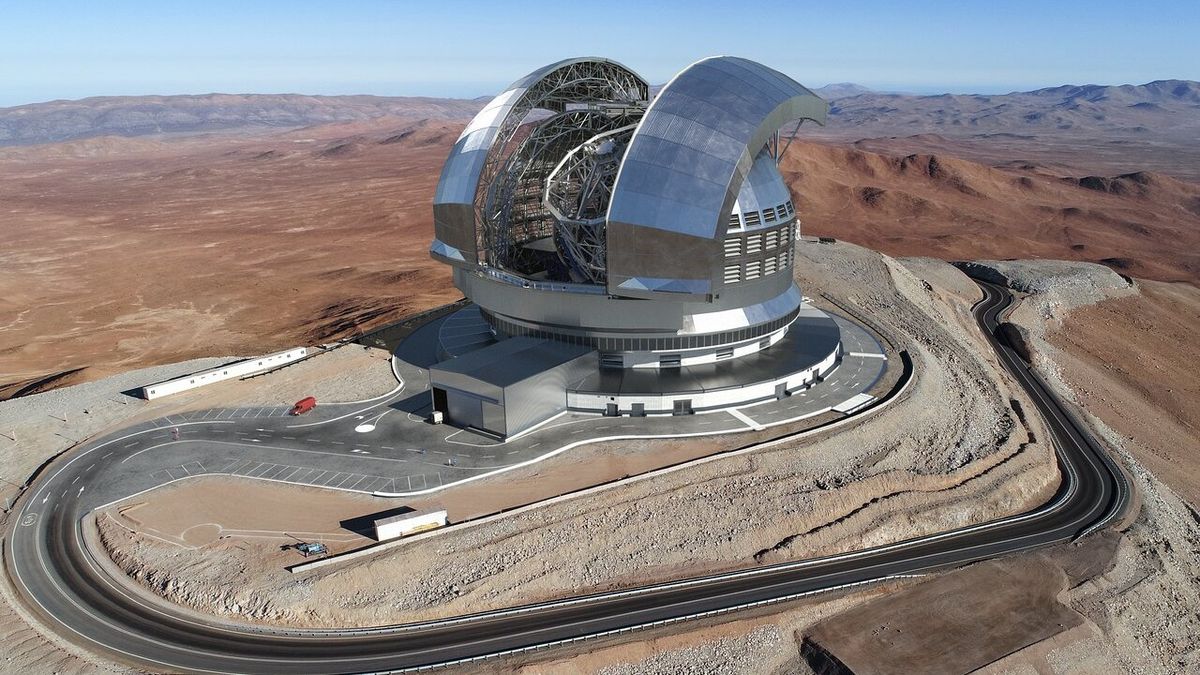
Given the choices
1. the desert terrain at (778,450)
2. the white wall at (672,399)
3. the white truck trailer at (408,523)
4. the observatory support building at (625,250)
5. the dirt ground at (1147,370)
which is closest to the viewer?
the desert terrain at (778,450)

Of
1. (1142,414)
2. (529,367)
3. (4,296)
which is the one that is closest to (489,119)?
(529,367)

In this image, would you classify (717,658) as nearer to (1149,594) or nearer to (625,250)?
(1149,594)

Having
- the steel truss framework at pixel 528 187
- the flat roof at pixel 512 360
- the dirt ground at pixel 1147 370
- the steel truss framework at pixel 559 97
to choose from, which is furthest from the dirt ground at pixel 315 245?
the flat roof at pixel 512 360

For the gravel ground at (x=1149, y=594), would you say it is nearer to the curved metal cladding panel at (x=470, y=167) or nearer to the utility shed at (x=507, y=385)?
the utility shed at (x=507, y=385)

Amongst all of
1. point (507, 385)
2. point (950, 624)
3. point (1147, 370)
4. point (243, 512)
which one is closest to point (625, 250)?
point (507, 385)

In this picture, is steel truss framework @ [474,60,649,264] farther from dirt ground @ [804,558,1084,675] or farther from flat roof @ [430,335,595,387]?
dirt ground @ [804,558,1084,675]

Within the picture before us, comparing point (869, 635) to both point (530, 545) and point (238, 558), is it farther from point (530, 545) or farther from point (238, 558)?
point (238, 558)
